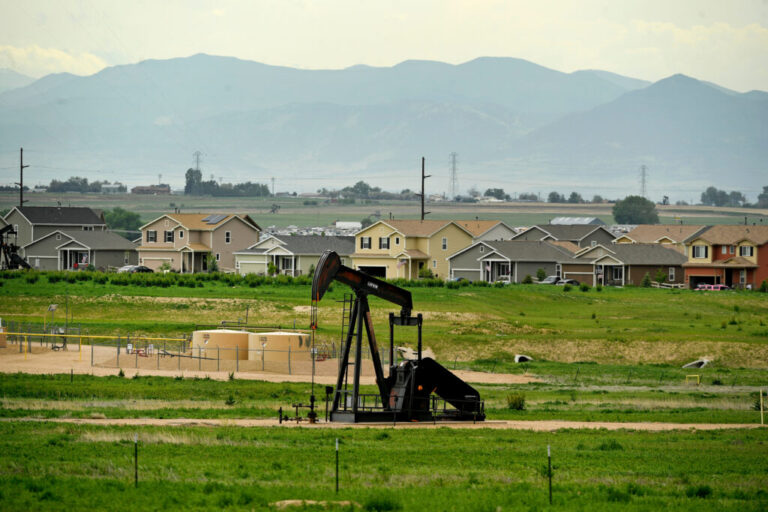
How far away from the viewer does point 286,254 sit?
120 m

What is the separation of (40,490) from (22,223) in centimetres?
11893

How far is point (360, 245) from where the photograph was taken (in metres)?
121

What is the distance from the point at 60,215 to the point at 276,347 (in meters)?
90.8

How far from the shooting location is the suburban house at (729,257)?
112m

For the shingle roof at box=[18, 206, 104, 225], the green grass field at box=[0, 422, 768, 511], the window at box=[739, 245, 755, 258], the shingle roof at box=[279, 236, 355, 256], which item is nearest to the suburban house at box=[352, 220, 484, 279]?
the shingle roof at box=[279, 236, 355, 256]

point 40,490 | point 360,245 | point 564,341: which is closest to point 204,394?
point 40,490

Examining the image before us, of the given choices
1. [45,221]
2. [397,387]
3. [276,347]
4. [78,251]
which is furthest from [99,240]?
[397,387]

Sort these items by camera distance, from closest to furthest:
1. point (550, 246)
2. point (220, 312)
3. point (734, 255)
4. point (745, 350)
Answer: point (745, 350) < point (220, 312) < point (734, 255) < point (550, 246)

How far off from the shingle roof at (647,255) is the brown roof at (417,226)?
65.2ft

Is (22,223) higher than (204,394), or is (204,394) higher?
(22,223)

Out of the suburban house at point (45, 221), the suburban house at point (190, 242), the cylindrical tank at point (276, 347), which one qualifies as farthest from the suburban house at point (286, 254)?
the cylindrical tank at point (276, 347)

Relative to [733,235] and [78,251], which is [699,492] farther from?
[78,251]

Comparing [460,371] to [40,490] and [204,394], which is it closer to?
[204,394]

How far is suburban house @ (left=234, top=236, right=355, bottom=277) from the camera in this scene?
120 meters
